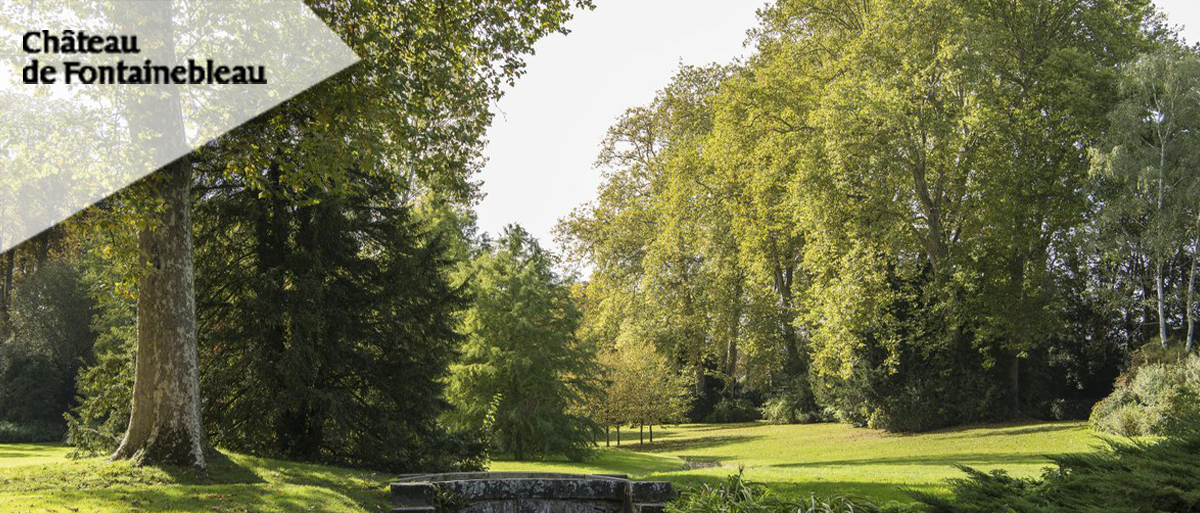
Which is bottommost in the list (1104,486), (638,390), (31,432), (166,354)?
(31,432)

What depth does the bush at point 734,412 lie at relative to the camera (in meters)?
39.9

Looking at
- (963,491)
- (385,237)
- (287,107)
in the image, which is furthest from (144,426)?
(963,491)

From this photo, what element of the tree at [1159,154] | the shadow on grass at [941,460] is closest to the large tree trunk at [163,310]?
the shadow on grass at [941,460]

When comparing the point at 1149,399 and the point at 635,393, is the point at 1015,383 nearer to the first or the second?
the point at 1149,399

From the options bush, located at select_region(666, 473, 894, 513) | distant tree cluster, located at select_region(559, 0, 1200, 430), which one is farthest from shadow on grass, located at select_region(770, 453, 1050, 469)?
bush, located at select_region(666, 473, 894, 513)

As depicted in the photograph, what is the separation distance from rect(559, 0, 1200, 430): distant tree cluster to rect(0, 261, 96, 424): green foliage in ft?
82.9

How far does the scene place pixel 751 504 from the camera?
234 inches

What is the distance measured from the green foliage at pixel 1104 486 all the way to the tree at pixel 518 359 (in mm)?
15997

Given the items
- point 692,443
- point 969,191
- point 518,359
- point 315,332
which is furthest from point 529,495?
point 692,443

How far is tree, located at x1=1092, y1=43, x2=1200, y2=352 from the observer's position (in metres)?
24.0

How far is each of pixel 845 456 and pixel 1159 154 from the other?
13.3 metres

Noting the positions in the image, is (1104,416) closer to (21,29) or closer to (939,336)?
(939,336)

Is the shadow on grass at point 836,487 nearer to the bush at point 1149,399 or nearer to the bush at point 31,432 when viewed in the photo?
the bush at point 1149,399

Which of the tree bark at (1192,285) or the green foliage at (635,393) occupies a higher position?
the tree bark at (1192,285)
